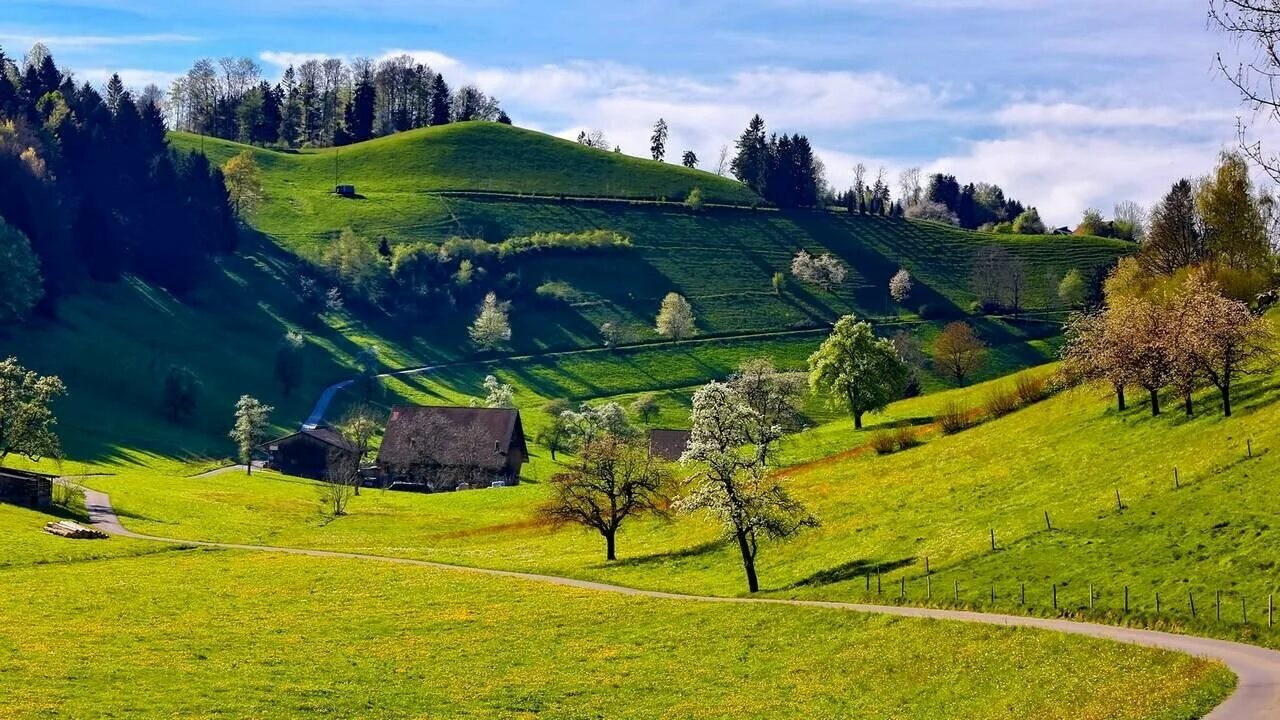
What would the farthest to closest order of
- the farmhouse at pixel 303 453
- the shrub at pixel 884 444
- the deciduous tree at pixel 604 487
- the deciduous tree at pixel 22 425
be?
the farmhouse at pixel 303 453
the shrub at pixel 884 444
the deciduous tree at pixel 22 425
the deciduous tree at pixel 604 487

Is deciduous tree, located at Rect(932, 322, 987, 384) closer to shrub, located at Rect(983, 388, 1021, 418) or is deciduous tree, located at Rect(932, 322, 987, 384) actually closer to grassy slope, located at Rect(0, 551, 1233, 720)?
shrub, located at Rect(983, 388, 1021, 418)

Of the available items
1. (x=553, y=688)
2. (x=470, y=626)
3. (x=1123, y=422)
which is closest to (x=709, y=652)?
(x=553, y=688)

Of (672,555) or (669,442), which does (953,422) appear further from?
(669,442)

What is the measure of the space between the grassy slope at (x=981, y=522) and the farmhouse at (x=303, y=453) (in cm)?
2412

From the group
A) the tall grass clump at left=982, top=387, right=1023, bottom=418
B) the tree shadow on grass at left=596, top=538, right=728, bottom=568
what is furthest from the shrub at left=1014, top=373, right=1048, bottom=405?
the tree shadow on grass at left=596, top=538, right=728, bottom=568

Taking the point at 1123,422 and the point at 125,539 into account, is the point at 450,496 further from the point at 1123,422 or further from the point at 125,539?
the point at 1123,422

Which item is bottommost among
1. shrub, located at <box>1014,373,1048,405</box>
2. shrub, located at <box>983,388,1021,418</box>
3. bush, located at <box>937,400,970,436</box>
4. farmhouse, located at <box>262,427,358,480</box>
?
farmhouse, located at <box>262,427,358,480</box>

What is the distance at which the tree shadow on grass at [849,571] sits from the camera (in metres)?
57.2

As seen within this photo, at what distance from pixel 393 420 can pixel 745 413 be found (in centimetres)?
7264

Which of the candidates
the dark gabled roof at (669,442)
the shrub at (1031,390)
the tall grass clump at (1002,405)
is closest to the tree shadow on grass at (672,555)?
the tall grass clump at (1002,405)

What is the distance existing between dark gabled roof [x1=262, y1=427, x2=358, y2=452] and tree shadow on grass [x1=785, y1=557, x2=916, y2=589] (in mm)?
77300

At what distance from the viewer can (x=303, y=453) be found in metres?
131

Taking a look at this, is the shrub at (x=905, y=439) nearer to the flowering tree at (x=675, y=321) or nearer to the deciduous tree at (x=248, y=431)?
the deciduous tree at (x=248, y=431)

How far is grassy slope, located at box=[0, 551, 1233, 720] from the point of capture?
36.1m
